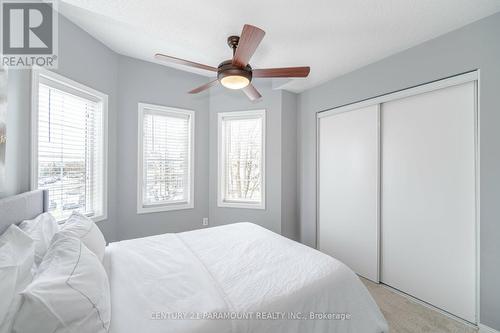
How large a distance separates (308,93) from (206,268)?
2906mm

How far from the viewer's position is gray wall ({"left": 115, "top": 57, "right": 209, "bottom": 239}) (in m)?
2.75

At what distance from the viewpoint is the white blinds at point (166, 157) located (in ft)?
9.77

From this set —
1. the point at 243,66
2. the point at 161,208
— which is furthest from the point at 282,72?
the point at 161,208

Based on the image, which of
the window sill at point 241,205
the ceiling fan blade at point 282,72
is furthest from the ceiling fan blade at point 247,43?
the window sill at point 241,205

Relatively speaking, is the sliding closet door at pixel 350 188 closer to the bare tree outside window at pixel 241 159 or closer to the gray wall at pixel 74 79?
the bare tree outside window at pixel 241 159

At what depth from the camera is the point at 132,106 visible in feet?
9.21

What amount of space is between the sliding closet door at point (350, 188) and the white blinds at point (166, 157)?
6.86 ft

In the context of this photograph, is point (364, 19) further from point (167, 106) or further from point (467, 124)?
point (167, 106)

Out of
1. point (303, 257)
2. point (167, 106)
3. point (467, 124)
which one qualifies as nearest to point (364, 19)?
point (467, 124)

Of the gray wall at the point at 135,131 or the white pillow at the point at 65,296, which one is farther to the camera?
the gray wall at the point at 135,131

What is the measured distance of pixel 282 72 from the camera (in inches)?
72.3

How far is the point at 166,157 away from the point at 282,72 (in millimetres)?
2123

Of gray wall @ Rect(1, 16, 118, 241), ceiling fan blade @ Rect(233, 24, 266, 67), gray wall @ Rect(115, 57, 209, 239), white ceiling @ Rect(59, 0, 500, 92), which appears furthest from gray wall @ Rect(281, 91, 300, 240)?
gray wall @ Rect(1, 16, 118, 241)

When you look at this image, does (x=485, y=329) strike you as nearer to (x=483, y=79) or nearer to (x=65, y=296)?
(x=483, y=79)
